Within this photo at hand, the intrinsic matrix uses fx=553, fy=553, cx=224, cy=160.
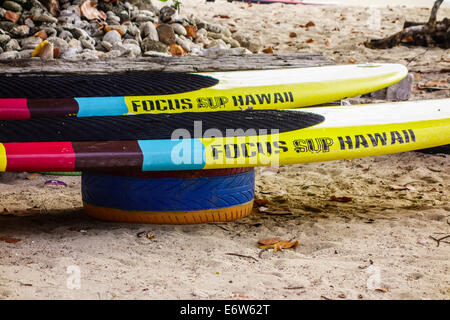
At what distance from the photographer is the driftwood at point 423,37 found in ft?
19.2

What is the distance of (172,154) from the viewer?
84.4 inches

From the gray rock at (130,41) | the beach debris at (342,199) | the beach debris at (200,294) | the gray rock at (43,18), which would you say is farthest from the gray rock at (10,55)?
the beach debris at (200,294)

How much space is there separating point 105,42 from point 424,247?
327 cm

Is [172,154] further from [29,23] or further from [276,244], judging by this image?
[29,23]

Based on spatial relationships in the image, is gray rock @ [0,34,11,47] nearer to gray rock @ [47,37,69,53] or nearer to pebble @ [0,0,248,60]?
pebble @ [0,0,248,60]

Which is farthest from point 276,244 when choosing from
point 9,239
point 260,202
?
point 9,239

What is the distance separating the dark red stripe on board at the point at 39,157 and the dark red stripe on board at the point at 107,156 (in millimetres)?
35

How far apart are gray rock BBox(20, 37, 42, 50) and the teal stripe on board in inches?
97.9

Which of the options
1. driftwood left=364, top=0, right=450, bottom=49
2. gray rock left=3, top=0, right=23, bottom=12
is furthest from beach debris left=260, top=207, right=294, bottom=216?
driftwood left=364, top=0, right=450, bottom=49

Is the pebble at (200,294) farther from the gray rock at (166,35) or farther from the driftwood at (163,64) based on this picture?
the gray rock at (166,35)

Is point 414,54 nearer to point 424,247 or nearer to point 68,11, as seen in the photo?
point 68,11

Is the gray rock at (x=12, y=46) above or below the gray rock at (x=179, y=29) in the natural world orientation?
below

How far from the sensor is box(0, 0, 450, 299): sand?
167 cm

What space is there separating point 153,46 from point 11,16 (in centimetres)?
125
